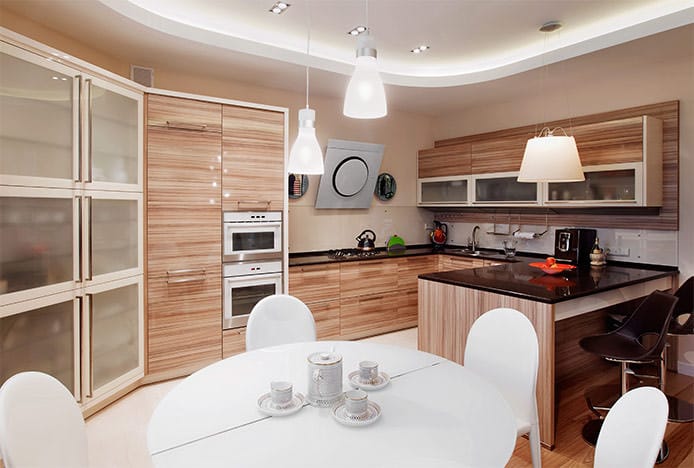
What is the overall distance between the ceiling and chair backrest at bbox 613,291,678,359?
72.8 inches

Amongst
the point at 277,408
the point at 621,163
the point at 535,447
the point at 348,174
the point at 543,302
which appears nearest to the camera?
the point at 277,408

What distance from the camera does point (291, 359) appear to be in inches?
74.0

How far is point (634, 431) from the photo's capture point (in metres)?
1.13

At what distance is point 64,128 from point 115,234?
2.52 feet

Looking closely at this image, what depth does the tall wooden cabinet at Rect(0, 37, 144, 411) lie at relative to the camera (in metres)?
2.30

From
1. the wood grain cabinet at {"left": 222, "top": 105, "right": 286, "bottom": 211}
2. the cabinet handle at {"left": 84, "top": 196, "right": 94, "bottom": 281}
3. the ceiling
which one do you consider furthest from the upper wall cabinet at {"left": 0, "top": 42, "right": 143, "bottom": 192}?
the wood grain cabinet at {"left": 222, "top": 105, "right": 286, "bottom": 211}

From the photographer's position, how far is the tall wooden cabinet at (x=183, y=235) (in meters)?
3.21

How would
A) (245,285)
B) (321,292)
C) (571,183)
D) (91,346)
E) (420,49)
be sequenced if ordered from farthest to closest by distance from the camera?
(321,292), (571,183), (420,49), (245,285), (91,346)

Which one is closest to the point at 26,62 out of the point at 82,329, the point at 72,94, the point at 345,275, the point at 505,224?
the point at 72,94

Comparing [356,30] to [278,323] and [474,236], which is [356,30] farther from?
[474,236]

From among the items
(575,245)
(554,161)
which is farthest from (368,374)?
(575,245)

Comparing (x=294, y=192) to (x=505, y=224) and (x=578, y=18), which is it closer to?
(x=505, y=224)

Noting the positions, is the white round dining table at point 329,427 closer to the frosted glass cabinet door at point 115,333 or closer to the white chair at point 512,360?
the white chair at point 512,360

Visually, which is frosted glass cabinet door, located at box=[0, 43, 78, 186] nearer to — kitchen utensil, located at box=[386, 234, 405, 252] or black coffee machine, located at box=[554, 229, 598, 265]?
kitchen utensil, located at box=[386, 234, 405, 252]
